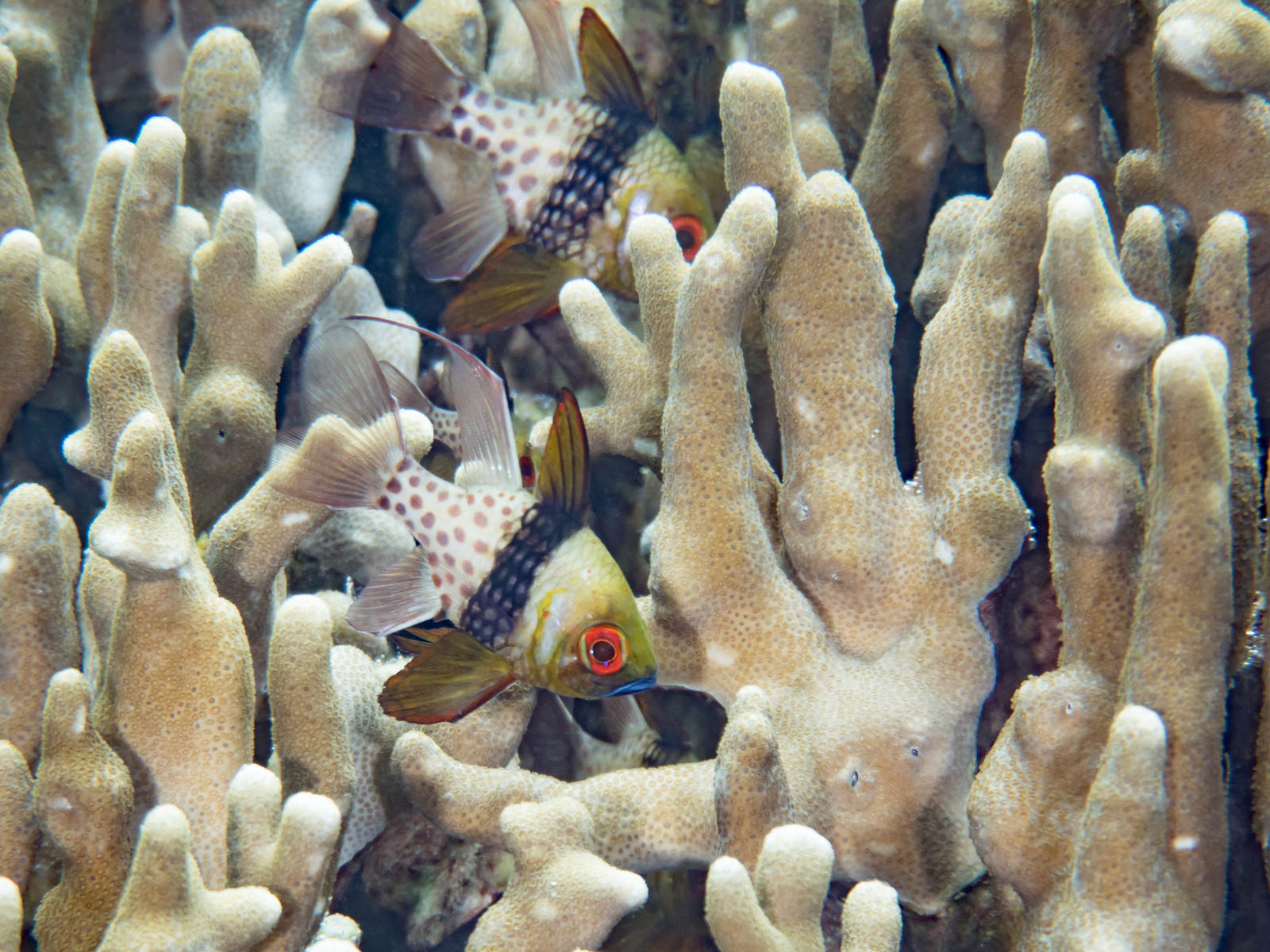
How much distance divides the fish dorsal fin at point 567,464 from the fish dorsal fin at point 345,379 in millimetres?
374

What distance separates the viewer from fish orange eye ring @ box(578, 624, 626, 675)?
5.55 ft

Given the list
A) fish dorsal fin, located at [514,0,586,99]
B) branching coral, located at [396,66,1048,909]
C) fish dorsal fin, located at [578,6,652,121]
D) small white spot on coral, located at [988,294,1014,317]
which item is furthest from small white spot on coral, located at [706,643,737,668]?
fish dorsal fin, located at [514,0,586,99]

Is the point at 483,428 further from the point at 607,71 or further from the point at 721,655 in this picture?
the point at 607,71

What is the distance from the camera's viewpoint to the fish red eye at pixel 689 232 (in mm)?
2486

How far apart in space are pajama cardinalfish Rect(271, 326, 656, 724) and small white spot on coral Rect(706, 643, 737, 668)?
0.16m

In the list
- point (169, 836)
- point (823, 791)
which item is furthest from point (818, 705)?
point (169, 836)

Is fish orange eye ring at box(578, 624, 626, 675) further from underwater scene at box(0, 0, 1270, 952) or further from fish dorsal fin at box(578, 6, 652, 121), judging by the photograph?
fish dorsal fin at box(578, 6, 652, 121)

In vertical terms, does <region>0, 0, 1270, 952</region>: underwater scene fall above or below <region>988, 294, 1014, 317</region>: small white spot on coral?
below

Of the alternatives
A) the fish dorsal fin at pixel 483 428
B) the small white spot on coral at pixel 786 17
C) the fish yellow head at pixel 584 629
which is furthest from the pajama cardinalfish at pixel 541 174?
the fish yellow head at pixel 584 629

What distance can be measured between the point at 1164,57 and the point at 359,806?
2.20 m

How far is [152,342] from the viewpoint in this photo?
7.29 feet

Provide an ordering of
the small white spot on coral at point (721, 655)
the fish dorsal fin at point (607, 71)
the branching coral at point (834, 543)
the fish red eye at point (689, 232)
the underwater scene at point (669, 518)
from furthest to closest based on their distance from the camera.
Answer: the fish red eye at point (689, 232) → the fish dorsal fin at point (607, 71) → the small white spot on coral at point (721, 655) → the branching coral at point (834, 543) → the underwater scene at point (669, 518)

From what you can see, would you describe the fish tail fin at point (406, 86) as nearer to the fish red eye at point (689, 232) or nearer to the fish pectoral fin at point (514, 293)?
the fish pectoral fin at point (514, 293)

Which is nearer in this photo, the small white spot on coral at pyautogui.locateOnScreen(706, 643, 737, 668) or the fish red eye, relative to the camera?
the small white spot on coral at pyautogui.locateOnScreen(706, 643, 737, 668)
